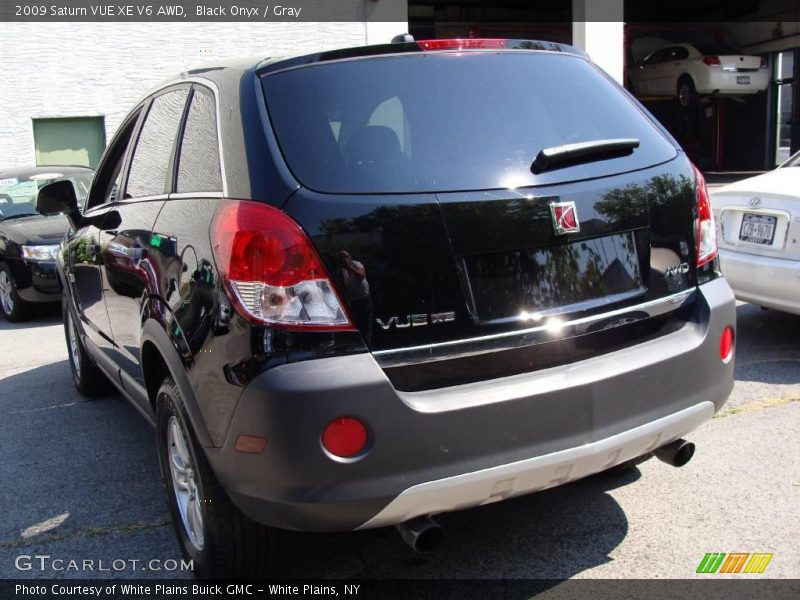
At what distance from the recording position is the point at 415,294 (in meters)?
2.37

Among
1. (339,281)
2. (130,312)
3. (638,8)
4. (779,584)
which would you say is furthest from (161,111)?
(638,8)

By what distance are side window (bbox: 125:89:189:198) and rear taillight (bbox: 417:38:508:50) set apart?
3.25 ft

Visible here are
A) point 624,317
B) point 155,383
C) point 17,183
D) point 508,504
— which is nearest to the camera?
point 624,317

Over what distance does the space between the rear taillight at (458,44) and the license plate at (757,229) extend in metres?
2.97

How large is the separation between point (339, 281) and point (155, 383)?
1.19 metres

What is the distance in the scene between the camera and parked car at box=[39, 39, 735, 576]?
229 cm

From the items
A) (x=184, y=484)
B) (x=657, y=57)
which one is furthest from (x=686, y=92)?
(x=184, y=484)

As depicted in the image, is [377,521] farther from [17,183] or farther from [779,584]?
[17,183]

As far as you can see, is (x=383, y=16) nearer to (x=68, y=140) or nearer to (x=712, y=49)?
(x=68, y=140)

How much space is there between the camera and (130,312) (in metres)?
3.31

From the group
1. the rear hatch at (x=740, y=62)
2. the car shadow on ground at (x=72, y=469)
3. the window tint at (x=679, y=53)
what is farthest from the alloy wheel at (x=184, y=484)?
the window tint at (x=679, y=53)

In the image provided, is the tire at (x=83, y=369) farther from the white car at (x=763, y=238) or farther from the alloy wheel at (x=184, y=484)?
the white car at (x=763, y=238)

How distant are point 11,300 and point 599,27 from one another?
12138 millimetres

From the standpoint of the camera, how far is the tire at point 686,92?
2162 cm
